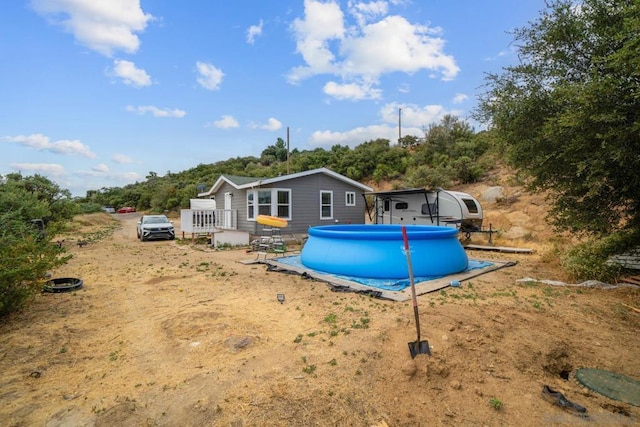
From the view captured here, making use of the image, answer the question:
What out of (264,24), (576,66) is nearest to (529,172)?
(576,66)

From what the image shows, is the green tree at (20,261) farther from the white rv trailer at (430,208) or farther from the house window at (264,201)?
the white rv trailer at (430,208)

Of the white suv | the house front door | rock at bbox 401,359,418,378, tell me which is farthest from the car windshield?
rock at bbox 401,359,418,378

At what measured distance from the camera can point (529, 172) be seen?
734cm

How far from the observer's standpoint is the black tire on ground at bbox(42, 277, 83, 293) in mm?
6515

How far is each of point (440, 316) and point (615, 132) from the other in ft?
12.0

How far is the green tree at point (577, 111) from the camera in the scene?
194 inches

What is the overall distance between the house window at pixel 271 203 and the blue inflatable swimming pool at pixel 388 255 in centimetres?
716

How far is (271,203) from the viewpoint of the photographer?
15.3 metres

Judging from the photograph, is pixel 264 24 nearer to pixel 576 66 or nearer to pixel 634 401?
pixel 576 66

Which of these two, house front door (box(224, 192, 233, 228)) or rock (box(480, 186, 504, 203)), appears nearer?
house front door (box(224, 192, 233, 228))

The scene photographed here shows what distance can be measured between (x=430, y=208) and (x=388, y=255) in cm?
886

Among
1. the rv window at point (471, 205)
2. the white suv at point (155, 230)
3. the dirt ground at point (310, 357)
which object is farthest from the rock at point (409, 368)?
the white suv at point (155, 230)

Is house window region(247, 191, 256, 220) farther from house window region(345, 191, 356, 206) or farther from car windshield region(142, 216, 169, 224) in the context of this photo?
car windshield region(142, 216, 169, 224)

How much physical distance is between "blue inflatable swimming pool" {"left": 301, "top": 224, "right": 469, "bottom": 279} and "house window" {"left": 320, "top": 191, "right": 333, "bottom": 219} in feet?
27.9
